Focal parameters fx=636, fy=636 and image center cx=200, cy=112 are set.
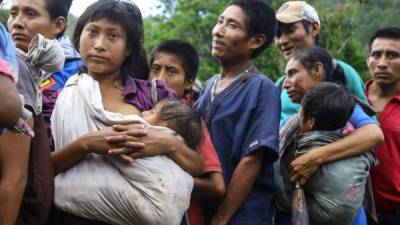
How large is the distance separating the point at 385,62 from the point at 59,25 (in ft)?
6.50

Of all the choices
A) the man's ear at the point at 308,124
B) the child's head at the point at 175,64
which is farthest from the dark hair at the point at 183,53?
the man's ear at the point at 308,124

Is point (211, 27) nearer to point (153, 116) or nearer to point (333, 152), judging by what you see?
point (333, 152)

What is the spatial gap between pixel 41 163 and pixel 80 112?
292mm

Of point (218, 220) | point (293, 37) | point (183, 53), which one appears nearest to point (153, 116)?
point (218, 220)

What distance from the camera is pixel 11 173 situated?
2123 millimetres

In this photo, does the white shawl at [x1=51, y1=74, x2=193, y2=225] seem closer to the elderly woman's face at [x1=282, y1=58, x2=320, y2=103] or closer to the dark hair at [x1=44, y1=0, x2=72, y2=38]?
the dark hair at [x1=44, y1=0, x2=72, y2=38]

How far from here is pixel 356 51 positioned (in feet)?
58.6

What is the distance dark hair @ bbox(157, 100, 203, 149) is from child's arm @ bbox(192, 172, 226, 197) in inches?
8.4

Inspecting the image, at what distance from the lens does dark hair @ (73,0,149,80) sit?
2.70 metres

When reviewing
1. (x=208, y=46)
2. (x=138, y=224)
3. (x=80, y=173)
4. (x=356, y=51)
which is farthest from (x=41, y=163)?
(x=356, y=51)

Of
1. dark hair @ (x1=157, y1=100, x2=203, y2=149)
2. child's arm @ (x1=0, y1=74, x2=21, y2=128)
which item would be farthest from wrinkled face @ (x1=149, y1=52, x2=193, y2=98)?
child's arm @ (x1=0, y1=74, x2=21, y2=128)

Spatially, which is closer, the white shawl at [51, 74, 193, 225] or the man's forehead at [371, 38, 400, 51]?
the white shawl at [51, 74, 193, 225]

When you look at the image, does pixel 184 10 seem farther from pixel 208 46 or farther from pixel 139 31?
pixel 139 31

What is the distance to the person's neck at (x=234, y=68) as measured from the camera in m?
3.32
